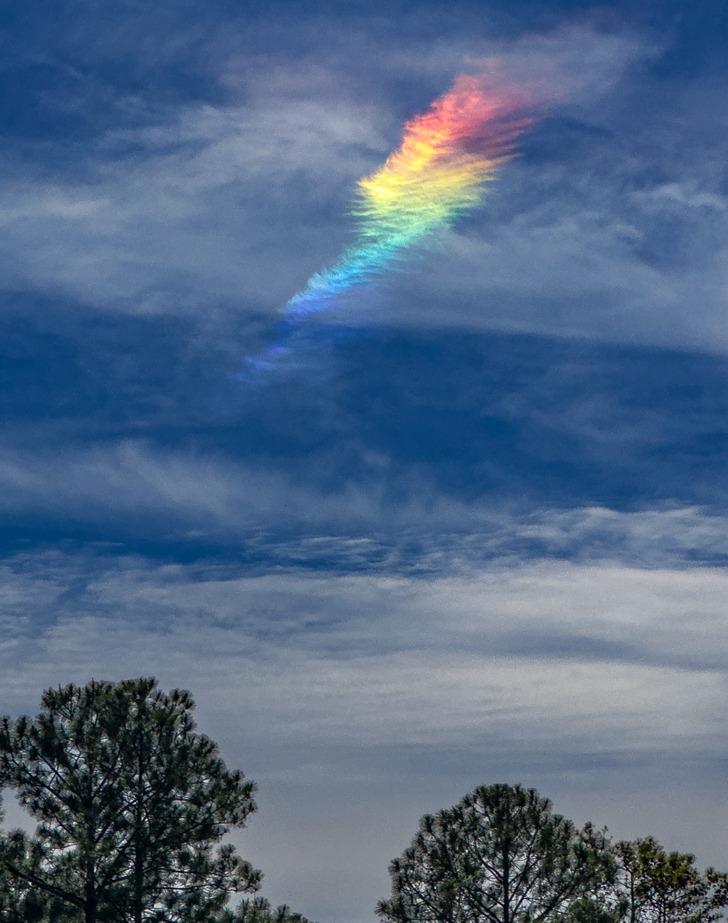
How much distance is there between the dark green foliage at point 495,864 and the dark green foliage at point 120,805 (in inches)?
330

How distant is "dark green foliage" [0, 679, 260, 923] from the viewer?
117 feet

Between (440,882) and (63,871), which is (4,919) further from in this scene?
(440,882)

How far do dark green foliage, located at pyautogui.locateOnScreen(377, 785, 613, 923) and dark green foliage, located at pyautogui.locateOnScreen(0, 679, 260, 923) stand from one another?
330 inches

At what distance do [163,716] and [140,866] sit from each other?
4.66m

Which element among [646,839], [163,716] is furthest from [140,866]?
[646,839]

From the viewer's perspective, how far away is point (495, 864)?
4166cm

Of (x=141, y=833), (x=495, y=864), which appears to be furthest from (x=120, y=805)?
(x=495, y=864)

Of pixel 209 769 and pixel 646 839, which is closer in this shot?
pixel 209 769

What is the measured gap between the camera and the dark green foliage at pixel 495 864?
40.9 metres

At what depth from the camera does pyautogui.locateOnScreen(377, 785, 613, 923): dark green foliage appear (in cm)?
4088

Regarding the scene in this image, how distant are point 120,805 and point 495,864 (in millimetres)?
14176

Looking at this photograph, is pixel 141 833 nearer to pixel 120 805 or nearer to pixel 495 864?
pixel 120 805

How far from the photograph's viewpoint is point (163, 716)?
122 feet

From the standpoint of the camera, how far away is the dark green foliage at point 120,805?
3572 cm
